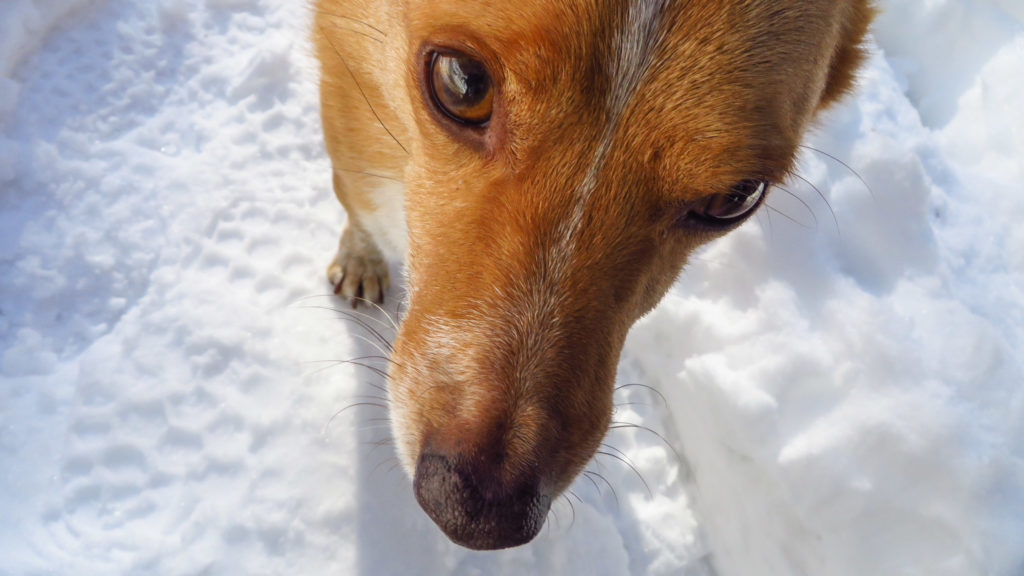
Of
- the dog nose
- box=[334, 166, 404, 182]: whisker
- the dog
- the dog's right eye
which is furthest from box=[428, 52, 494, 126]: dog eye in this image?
the dog nose

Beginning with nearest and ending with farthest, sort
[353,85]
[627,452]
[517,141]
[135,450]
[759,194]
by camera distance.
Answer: [517,141] < [759,194] < [353,85] < [135,450] < [627,452]

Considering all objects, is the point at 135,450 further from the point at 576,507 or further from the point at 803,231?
the point at 803,231

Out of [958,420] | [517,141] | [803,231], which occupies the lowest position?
[958,420]

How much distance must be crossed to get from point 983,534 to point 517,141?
270 cm

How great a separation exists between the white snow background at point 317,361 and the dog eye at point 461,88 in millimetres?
1583

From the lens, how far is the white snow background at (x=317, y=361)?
2623mm

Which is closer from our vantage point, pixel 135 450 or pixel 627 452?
pixel 135 450

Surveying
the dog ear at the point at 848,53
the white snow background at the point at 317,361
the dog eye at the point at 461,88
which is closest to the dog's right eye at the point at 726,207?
the dog eye at the point at 461,88

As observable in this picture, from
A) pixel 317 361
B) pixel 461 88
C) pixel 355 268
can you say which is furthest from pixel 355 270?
pixel 461 88

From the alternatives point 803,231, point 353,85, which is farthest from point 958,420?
point 353,85

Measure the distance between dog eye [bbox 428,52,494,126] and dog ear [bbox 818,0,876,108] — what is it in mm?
1489

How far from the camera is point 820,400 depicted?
116 inches

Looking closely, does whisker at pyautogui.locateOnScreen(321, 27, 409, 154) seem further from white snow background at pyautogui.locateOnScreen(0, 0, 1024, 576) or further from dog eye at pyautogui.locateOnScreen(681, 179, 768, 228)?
dog eye at pyautogui.locateOnScreen(681, 179, 768, 228)

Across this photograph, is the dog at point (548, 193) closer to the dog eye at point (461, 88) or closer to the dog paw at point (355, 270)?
the dog eye at point (461, 88)
